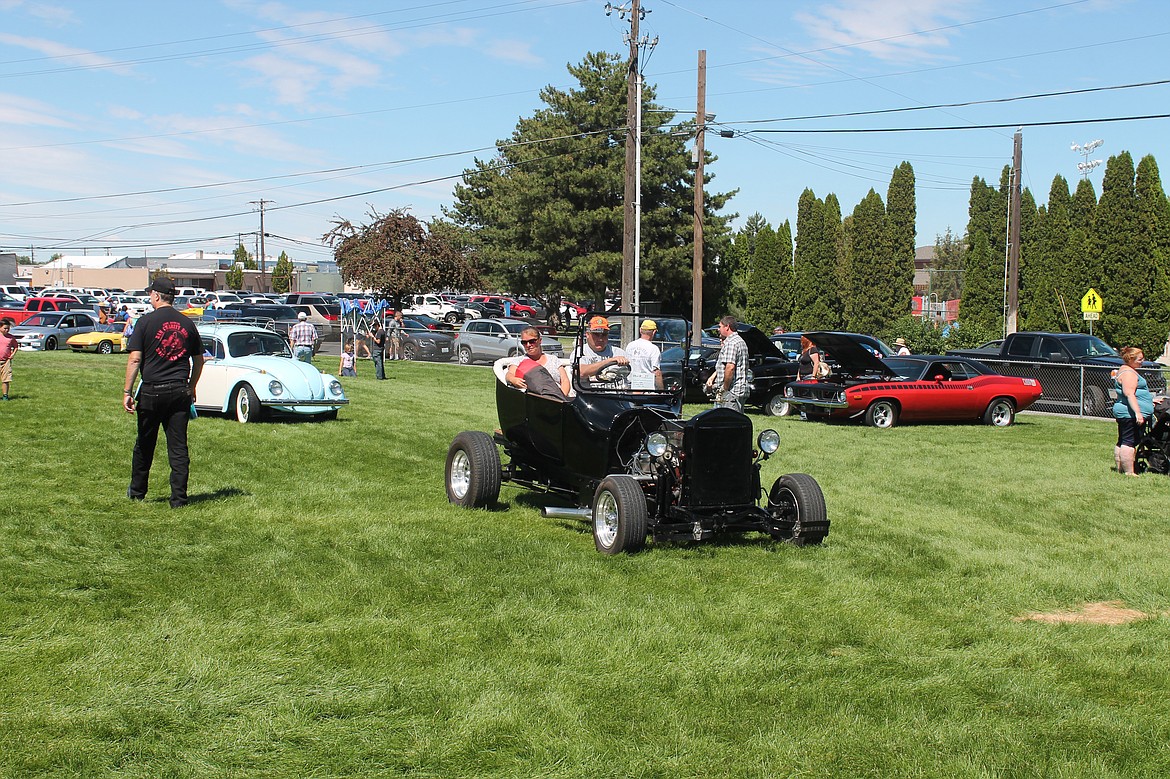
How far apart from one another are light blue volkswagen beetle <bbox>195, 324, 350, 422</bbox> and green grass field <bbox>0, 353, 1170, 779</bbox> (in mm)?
4663

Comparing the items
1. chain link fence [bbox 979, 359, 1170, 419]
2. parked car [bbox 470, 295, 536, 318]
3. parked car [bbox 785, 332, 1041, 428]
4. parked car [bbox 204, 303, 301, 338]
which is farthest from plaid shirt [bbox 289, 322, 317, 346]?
parked car [bbox 470, 295, 536, 318]

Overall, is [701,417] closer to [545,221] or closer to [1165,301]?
[1165,301]

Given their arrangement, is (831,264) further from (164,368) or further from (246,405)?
(164,368)

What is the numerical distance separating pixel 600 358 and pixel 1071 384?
16.0 m

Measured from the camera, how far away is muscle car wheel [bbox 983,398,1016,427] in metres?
21.0

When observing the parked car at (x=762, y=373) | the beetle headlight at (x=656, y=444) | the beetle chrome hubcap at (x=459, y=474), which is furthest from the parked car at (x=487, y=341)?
the beetle headlight at (x=656, y=444)

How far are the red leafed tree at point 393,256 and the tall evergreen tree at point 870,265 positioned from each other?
1960cm

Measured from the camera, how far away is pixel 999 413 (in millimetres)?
21078

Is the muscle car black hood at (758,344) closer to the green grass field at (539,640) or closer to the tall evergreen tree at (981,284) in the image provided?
the green grass field at (539,640)

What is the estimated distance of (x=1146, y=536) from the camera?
1056 cm

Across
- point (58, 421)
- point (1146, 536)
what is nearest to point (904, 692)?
point (1146, 536)

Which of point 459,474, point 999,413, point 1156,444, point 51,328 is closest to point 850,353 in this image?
point 999,413

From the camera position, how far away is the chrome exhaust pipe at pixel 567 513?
9539mm

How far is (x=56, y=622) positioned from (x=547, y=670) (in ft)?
9.47
